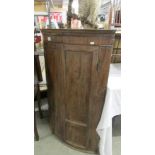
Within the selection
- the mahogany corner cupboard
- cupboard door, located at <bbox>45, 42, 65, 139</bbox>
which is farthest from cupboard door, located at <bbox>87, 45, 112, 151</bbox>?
cupboard door, located at <bbox>45, 42, 65, 139</bbox>

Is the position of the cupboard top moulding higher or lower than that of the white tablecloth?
higher

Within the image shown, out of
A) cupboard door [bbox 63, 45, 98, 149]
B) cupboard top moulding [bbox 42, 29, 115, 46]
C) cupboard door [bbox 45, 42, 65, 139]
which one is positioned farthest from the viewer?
cupboard door [bbox 45, 42, 65, 139]

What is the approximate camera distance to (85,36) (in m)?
1.59

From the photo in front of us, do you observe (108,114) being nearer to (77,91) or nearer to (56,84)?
(77,91)

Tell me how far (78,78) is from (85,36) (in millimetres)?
362

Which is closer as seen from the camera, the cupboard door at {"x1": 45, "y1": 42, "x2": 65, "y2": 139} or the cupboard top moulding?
the cupboard top moulding

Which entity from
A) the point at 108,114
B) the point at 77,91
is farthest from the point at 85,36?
the point at 108,114

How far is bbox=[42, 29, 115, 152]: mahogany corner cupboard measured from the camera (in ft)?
5.27

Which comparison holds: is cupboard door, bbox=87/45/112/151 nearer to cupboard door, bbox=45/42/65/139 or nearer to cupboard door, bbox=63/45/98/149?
cupboard door, bbox=63/45/98/149
